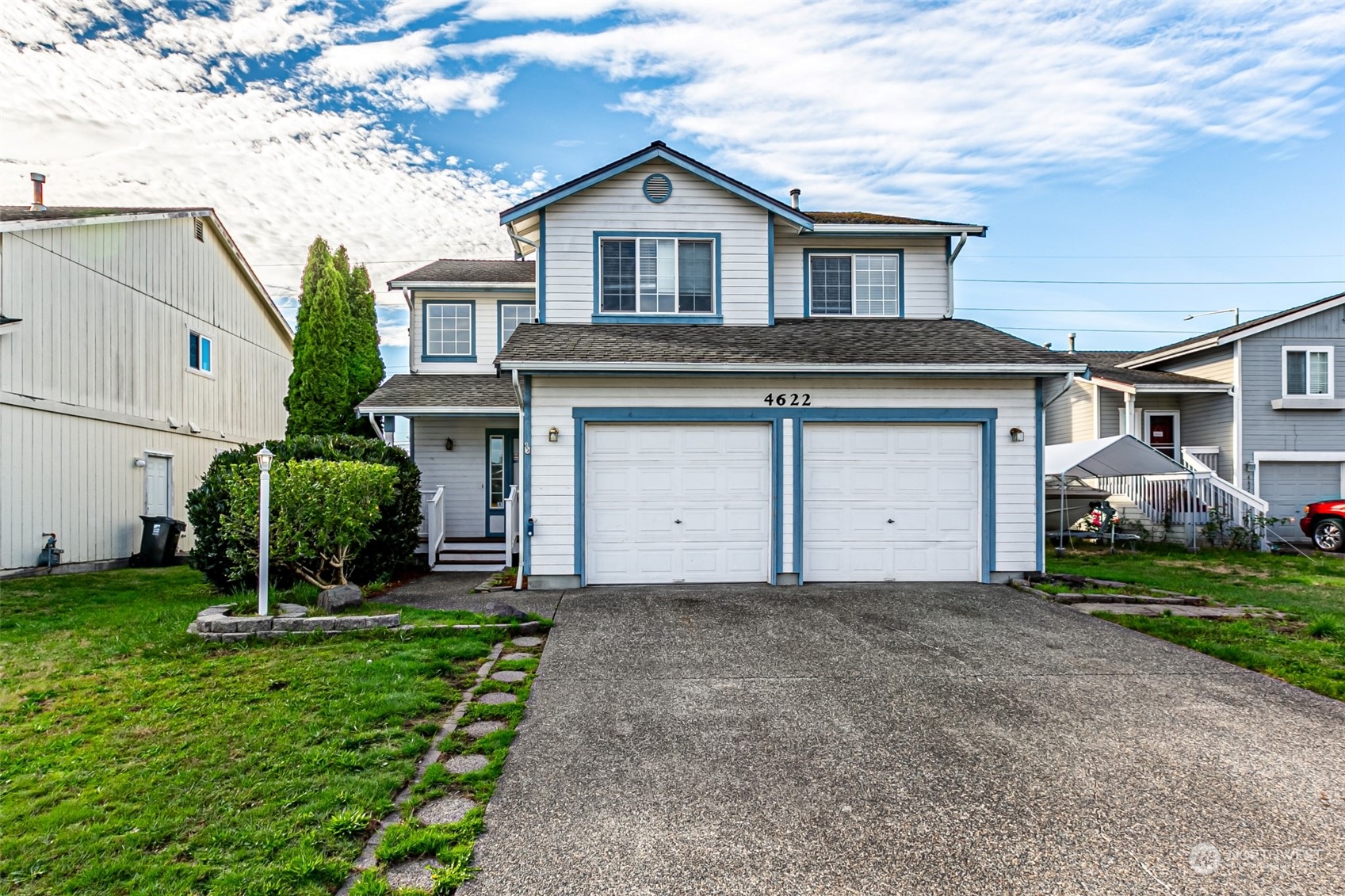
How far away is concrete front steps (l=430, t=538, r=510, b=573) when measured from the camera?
12.3 meters

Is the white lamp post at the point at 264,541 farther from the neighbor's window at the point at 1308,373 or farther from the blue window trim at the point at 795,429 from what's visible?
the neighbor's window at the point at 1308,373

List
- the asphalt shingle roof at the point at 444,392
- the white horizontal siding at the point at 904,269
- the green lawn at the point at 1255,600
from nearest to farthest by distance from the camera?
the green lawn at the point at 1255,600 < the white horizontal siding at the point at 904,269 < the asphalt shingle roof at the point at 444,392

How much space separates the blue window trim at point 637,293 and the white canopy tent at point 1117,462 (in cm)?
869

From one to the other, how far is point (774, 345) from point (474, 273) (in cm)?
829

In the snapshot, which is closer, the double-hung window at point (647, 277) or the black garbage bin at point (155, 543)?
the double-hung window at point (647, 277)

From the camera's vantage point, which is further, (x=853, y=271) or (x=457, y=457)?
(x=457, y=457)

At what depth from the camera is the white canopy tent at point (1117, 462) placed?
47.3ft

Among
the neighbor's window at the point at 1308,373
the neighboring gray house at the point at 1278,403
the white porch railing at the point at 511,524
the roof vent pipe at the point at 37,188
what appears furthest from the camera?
the neighbor's window at the point at 1308,373

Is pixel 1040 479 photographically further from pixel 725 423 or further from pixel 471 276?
pixel 471 276

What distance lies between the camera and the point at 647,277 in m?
11.0

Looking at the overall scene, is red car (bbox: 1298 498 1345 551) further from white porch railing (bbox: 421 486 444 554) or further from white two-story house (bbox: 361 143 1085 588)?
white porch railing (bbox: 421 486 444 554)

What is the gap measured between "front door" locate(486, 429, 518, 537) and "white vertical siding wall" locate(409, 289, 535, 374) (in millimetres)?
1714

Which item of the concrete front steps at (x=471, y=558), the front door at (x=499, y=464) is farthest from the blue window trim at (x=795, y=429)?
the front door at (x=499, y=464)

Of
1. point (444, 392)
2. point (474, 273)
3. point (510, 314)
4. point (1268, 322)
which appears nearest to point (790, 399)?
point (444, 392)
